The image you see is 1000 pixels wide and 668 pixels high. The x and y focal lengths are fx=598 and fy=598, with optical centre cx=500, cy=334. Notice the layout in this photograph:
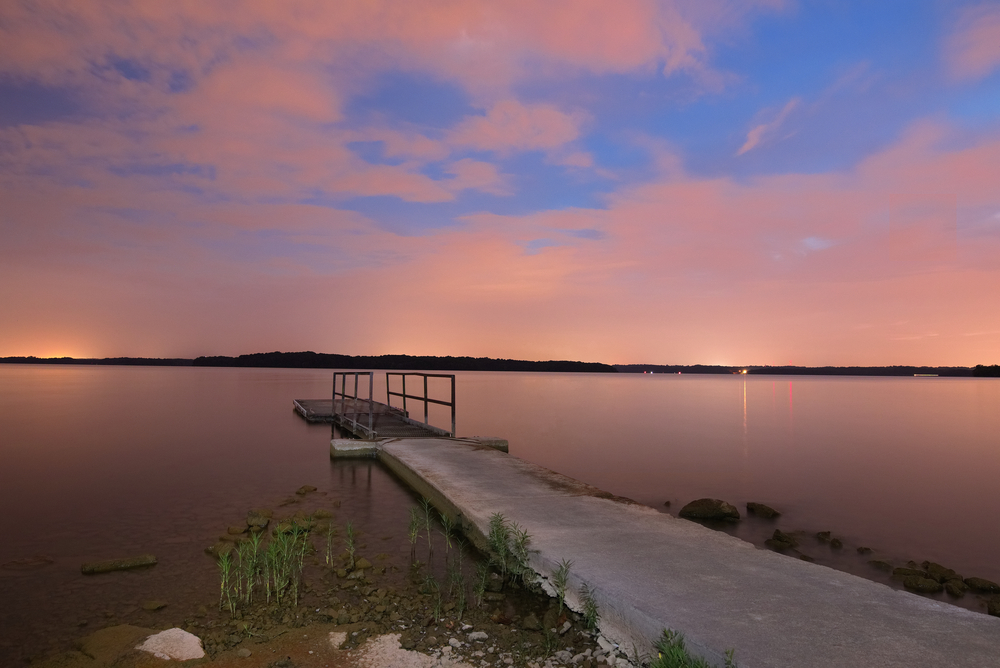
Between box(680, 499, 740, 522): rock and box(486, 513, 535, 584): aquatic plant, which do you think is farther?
box(680, 499, 740, 522): rock

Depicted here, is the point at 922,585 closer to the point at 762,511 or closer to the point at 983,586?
the point at 983,586

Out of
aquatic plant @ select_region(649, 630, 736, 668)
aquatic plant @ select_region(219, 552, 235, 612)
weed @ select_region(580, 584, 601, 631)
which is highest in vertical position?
aquatic plant @ select_region(649, 630, 736, 668)

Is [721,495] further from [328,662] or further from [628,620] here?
[328,662]

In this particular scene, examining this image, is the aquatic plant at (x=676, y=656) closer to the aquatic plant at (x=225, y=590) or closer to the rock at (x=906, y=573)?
the aquatic plant at (x=225, y=590)

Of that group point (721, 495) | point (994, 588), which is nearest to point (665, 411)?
point (721, 495)

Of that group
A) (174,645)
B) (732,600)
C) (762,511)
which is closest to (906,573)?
(762,511)

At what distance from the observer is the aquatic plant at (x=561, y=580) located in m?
4.84

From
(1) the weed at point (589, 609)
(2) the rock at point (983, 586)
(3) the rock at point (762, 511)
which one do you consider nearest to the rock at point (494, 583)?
(1) the weed at point (589, 609)

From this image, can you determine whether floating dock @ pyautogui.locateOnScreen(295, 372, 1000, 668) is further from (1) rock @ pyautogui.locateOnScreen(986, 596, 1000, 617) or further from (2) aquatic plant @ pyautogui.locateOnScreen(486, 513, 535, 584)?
(1) rock @ pyautogui.locateOnScreen(986, 596, 1000, 617)

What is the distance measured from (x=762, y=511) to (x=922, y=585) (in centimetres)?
397

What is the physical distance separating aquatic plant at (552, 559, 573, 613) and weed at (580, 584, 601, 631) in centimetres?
24

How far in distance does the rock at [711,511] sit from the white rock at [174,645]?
25.3 ft

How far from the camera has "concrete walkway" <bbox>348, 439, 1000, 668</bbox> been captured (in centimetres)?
350

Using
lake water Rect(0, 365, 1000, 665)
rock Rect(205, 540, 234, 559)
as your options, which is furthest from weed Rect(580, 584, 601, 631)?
rock Rect(205, 540, 234, 559)
